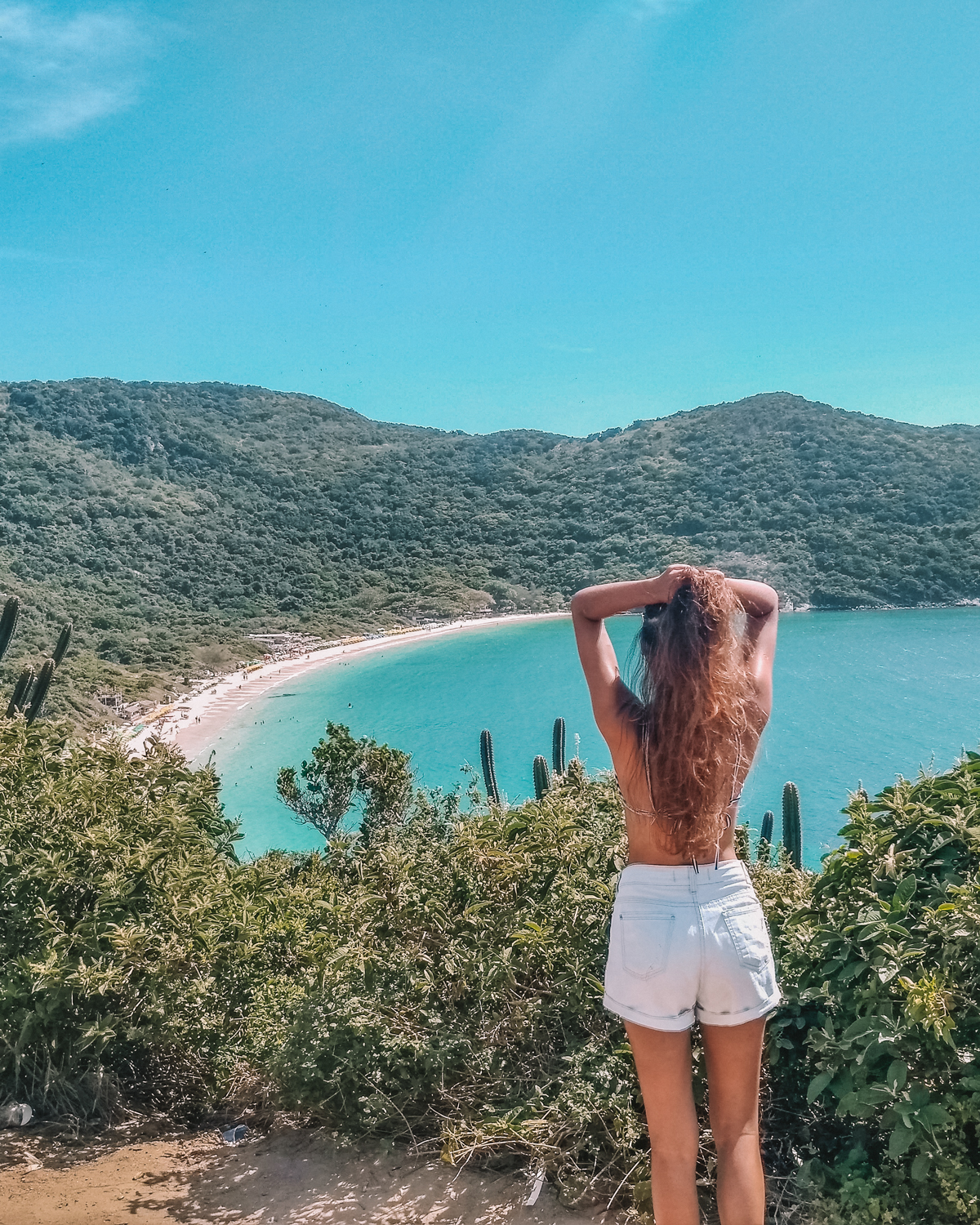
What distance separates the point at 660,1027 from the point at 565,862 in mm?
946

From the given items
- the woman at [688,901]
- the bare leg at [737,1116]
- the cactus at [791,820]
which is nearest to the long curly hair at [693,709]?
the woman at [688,901]

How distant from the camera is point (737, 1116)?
1585 millimetres

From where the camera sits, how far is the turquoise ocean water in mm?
24297

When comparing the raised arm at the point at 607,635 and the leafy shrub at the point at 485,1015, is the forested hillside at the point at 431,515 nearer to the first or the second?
the leafy shrub at the point at 485,1015

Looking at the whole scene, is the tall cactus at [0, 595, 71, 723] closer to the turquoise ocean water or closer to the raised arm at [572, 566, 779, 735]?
the raised arm at [572, 566, 779, 735]

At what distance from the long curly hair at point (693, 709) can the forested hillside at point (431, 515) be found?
4338 centimetres

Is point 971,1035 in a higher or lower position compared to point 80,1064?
higher

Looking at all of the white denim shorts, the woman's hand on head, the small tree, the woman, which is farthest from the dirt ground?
the small tree

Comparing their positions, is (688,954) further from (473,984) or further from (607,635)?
(473,984)

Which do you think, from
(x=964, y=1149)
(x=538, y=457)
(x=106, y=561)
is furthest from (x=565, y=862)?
(x=538, y=457)

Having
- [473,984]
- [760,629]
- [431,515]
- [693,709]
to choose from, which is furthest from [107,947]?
[431,515]

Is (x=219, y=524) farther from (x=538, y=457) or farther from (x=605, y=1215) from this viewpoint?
(x=605, y=1215)

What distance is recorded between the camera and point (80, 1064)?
2912 mm

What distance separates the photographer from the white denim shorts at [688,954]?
1.51 metres
